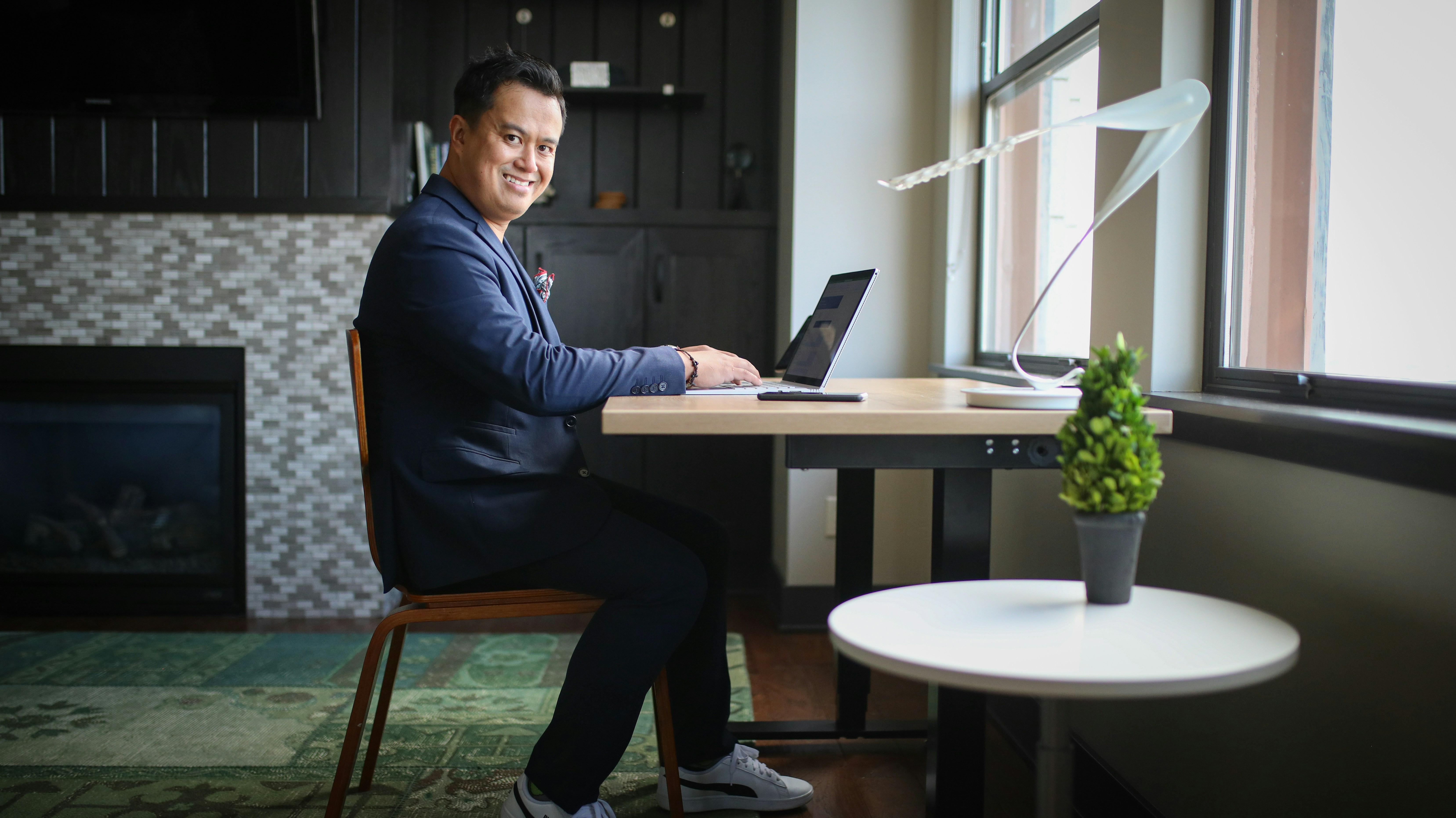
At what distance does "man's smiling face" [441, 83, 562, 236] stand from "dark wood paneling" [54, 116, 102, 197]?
2.00m

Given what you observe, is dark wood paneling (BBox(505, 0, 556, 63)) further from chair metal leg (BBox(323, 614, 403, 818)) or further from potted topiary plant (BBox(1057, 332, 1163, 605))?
potted topiary plant (BBox(1057, 332, 1163, 605))

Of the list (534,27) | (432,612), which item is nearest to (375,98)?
(534,27)

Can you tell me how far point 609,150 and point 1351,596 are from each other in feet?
9.78

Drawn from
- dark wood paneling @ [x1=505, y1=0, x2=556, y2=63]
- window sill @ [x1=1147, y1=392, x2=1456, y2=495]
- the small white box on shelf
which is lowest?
window sill @ [x1=1147, y1=392, x2=1456, y2=495]

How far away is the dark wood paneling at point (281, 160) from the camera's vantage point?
308 centimetres

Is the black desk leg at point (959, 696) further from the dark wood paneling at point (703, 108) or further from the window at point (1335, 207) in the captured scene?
the dark wood paneling at point (703, 108)

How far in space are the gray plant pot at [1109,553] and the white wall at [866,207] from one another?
188cm

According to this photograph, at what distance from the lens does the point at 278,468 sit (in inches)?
123

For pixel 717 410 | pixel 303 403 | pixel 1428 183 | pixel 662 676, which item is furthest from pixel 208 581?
pixel 1428 183

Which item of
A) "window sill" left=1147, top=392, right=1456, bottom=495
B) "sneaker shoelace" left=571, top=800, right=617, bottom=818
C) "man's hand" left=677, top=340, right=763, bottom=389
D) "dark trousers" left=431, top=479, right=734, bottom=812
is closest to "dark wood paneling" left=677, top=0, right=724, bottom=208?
"man's hand" left=677, top=340, right=763, bottom=389

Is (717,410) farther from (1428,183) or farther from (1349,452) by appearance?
(1428,183)

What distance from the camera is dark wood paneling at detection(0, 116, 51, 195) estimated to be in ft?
10.1

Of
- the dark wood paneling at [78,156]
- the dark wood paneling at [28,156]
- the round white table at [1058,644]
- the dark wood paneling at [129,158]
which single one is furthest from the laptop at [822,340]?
the dark wood paneling at [28,156]

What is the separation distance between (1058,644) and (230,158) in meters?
3.00
